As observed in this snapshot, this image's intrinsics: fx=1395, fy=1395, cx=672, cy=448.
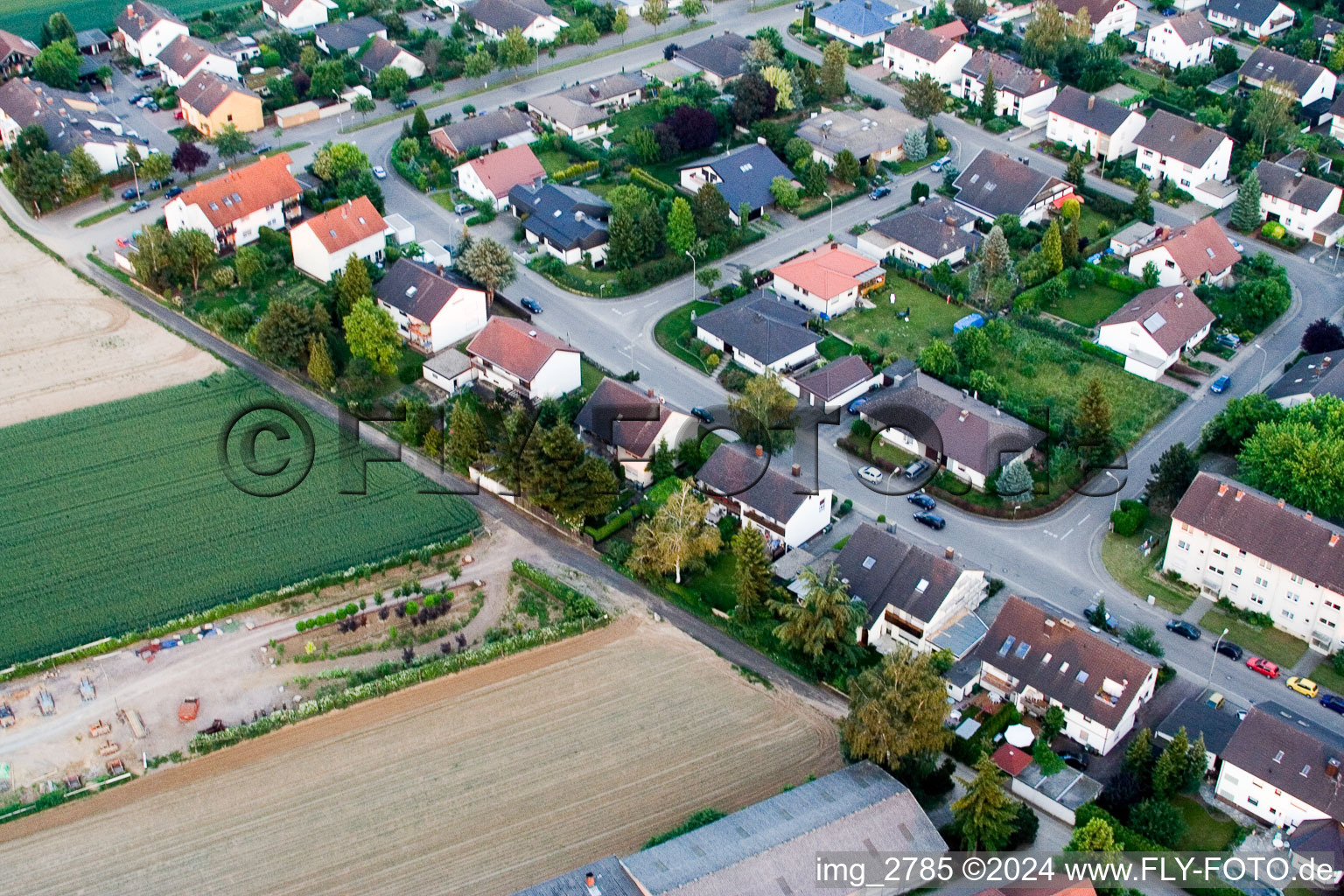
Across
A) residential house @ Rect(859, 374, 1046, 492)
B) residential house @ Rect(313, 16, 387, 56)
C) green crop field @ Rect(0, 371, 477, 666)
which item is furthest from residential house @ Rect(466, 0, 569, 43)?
residential house @ Rect(859, 374, 1046, 492)

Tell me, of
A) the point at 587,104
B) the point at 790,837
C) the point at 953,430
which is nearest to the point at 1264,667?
the point at 953,430

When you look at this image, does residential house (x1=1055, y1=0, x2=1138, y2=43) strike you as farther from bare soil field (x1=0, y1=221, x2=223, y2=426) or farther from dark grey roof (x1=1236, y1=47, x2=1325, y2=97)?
bare soil field (x1=0, y1=221, x2=223, y2=426)

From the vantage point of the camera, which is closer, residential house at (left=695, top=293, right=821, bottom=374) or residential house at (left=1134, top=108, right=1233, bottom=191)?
residential house at (left=695, top=293, right=821, bottom=374)

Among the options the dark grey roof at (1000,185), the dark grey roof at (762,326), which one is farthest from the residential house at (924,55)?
the dark grey roof at (762,326)

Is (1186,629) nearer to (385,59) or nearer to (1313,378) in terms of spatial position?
(1313,378)

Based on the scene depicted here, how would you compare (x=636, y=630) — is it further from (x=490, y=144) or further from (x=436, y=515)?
(x=490, y=144)

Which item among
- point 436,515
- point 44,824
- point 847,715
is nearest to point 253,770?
point 44,824

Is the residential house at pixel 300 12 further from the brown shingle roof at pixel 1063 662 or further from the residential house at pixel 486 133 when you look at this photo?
the brown shingle roof at pixel 1063 662
